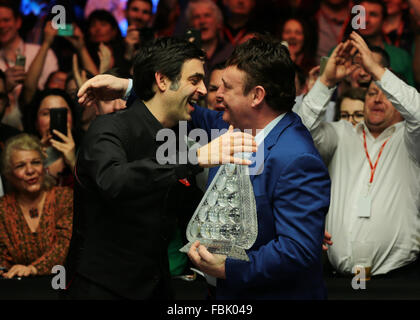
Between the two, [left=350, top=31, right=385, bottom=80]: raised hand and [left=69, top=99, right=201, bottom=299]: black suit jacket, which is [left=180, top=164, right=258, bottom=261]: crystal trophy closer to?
[left=69, top=99, right=201, bottom=299]: black suit jacket

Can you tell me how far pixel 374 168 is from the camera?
145 inches

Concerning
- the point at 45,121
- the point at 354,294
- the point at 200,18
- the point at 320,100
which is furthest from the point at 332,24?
the point at 354,294

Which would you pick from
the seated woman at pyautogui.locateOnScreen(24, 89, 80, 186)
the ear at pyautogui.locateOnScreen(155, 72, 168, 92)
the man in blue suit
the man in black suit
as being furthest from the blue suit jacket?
the seated woman at pyautogui.locateOnScreen(24, 89, 80, 186)

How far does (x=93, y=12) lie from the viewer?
5359mm

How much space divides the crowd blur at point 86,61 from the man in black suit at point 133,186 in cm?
148

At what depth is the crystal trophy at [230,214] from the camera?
2004 mm

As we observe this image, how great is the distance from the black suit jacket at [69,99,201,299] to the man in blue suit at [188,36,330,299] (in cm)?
16

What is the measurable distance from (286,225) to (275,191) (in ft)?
0.39

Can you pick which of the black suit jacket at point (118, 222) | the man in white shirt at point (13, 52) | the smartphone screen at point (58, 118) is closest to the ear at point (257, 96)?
the black suit jacket at point (118, 222)

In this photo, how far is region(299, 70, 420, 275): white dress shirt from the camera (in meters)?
3.43

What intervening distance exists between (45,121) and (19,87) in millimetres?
675

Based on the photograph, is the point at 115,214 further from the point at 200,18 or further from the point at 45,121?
the point at 200,18

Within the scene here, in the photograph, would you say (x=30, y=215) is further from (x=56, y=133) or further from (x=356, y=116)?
(x=356, y=116)

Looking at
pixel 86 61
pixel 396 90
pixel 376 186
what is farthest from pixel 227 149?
pixel 86 61
